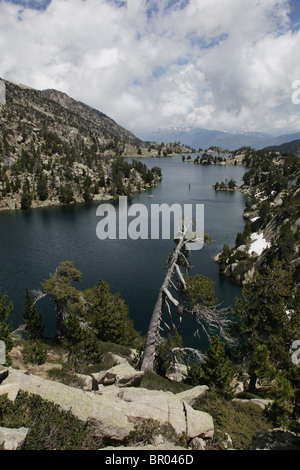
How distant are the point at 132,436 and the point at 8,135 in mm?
219712

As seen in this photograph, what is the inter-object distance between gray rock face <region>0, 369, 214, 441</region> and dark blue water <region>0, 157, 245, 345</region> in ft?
81.9

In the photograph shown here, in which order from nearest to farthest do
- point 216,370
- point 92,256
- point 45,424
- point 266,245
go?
point 45,424 → point 216,370 → point 92,256 → point 266,245

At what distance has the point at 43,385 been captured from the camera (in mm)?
14219

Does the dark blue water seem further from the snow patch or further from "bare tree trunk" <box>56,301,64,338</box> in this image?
"bare tree trunk" <box>56,301,64,338</box>

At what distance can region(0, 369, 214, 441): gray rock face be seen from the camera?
13.0m

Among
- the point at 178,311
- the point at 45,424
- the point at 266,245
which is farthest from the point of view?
the point at 266,245

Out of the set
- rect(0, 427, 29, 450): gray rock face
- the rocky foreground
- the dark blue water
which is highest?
rect(0, 427, 29, 450): gray rock face

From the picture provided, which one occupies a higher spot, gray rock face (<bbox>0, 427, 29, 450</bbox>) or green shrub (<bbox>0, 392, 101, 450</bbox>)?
gray rock face (<bbox>0, 427, 29, 450</bbox>)

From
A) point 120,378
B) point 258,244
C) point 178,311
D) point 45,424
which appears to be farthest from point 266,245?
point 45,424

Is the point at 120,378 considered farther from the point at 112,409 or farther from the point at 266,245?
the point at 266,245

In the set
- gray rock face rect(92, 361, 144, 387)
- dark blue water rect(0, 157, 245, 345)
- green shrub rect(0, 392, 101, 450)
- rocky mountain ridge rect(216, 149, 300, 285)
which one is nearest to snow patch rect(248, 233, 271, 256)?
rocky mountain ridge rect(216, 149, 300, 285)

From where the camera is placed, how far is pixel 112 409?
13664 mm

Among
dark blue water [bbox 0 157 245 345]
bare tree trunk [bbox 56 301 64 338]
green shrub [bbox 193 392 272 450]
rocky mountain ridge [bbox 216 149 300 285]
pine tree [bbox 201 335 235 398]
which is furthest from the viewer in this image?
rocky mountain ridge [bbox 216 149 300 285]

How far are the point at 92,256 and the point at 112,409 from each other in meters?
62.9
